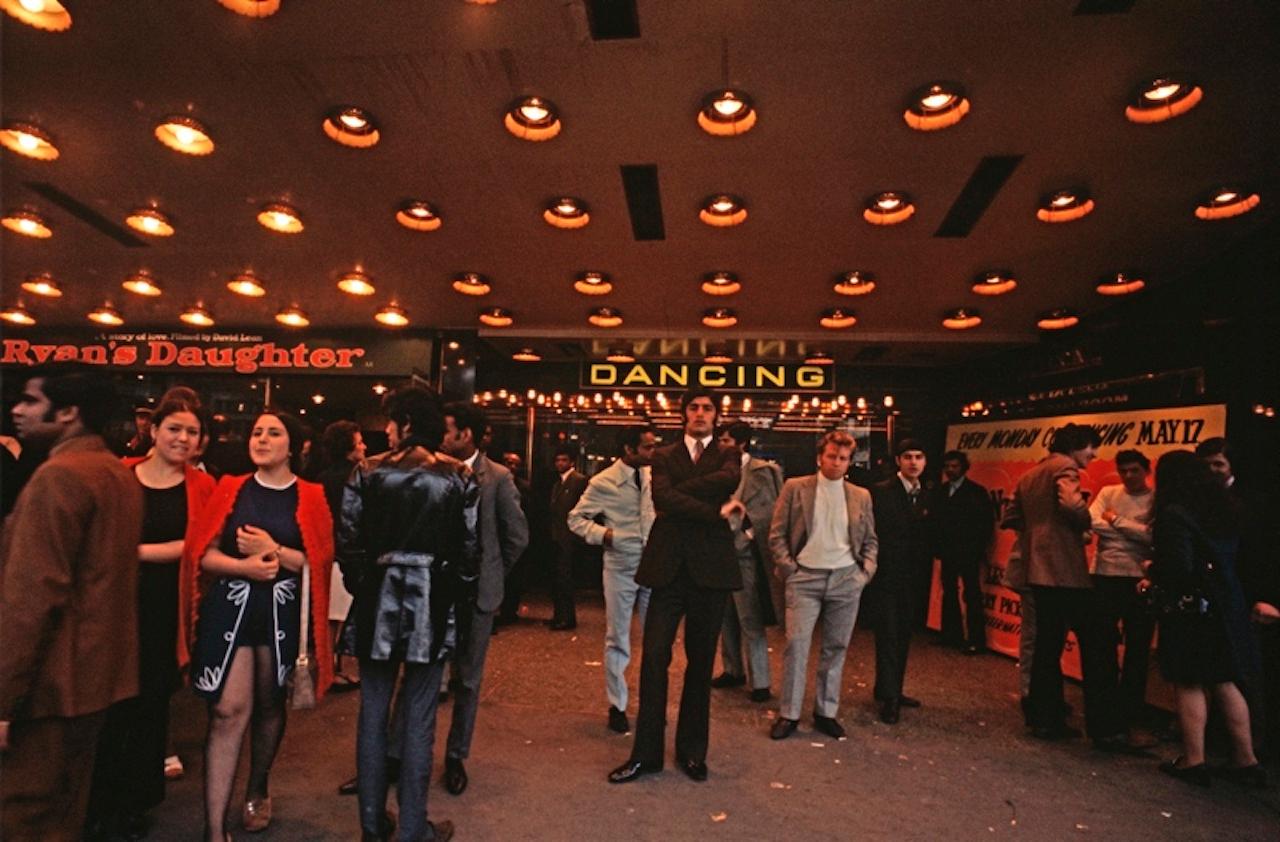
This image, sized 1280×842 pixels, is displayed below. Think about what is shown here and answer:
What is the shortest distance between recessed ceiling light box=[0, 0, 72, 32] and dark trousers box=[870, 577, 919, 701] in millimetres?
5603

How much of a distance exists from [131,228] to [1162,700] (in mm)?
8994

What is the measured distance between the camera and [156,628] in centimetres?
285

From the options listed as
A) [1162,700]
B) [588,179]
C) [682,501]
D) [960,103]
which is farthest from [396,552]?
[1162,700]

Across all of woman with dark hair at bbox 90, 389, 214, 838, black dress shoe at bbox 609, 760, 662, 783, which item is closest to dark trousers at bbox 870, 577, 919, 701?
black dress shoe at bbox 609, 760, 662, 783

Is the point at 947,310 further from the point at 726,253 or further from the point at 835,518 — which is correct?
the point at 835,518

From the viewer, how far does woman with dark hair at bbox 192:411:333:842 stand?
2561mm

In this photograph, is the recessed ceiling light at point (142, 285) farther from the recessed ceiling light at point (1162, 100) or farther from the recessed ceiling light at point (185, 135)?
the recessed ceiling light at point (1162, 100)

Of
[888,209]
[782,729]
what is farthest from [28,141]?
[782,729]

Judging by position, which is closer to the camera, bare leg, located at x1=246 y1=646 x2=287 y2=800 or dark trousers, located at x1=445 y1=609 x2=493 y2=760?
bare leg, located at x1=246 y1=646 x2=287 y2=800

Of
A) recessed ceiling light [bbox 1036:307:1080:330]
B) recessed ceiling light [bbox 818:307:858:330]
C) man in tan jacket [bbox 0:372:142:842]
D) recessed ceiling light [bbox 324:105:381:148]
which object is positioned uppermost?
recessed ceiling light [bbox 324:105:381:148]

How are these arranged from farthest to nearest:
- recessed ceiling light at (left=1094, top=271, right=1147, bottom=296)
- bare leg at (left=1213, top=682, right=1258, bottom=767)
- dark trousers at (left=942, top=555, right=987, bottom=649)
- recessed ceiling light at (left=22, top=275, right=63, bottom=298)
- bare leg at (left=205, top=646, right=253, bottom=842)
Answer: recessed ceiling light at (left=22, top=275, right=63, bottom=298), dark trousers at (left=942, top=555, right=987, bottom=649), recessed ceiling light at (left=1094, top=271, right=1147, bottom=296), bare leg at (left=1213, top=682, right=1258, bottom=767), bare leg at (left=205, top=646, right=253, bottom=842)

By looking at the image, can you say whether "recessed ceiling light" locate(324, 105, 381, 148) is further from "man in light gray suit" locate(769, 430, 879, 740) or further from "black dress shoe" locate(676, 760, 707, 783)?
"black dress shoe" locate(676, 760, 707, 783)

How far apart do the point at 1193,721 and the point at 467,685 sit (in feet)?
12.6

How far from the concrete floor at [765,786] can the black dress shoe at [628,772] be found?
0.05 m
